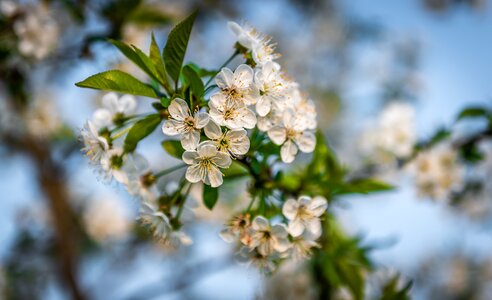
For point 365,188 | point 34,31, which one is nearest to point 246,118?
point 365,188

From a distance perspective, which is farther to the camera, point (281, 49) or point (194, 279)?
point (281, 49)

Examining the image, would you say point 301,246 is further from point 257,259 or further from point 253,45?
point 253,45

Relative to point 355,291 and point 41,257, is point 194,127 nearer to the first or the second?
point 355,291

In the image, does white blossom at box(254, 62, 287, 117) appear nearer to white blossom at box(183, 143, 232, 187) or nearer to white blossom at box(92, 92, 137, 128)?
white blossom at box(183, 143, 232, 187)

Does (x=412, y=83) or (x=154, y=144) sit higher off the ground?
(x=412, y=83)

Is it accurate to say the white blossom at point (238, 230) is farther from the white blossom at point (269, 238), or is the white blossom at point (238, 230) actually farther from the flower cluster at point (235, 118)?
the flower cluster at point (235, 118)

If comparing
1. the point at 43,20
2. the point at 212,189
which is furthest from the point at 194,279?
the point at 212,189

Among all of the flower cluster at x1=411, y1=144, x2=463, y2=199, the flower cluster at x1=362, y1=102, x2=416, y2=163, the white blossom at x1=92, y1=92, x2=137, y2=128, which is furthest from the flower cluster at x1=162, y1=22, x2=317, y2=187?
the flower cluster at x1=362, y1=102, x2=416, y2=163
